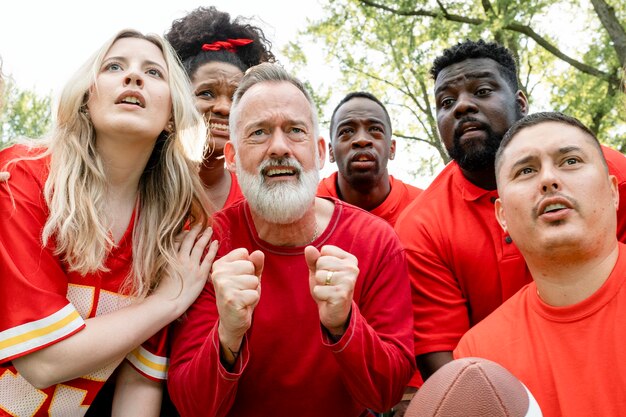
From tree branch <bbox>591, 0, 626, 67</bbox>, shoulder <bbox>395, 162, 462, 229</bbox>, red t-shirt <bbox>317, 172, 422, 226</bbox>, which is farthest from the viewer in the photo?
tree branch <bbox>591, 0, 626, 67</bbox>

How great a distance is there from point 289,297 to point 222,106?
208 centimetres

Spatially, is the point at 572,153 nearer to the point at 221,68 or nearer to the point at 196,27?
the point at 221,68

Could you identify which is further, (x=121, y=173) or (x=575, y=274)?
(x=121, y=173)

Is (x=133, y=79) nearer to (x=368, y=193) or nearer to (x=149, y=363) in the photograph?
(x=149, y=363)

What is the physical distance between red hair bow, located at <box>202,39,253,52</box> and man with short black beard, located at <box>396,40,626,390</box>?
1785 millimetres

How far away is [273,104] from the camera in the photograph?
347 cm

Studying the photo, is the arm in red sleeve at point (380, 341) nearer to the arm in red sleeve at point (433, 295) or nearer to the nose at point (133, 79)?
the arm in red sleeve at point (433, 295)

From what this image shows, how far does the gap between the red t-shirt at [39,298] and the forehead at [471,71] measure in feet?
7.93

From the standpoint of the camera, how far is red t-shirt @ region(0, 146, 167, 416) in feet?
9.43

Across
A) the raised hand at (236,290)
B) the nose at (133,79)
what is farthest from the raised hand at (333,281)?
the nose at (133,79)

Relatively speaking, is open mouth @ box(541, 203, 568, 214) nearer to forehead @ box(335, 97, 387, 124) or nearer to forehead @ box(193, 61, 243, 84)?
forehead @ box(193, 61, 243, 84)

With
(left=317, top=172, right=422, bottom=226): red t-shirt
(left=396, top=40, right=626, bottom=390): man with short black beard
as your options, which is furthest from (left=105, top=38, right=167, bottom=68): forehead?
(left=317, top=172, right=422, bottom=226): red t-shirt

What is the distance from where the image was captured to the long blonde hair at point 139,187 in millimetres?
3123

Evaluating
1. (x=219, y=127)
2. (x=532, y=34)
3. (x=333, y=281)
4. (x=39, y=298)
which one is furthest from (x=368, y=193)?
(x=532, y=34)
